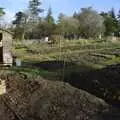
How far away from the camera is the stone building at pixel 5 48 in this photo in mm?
43625

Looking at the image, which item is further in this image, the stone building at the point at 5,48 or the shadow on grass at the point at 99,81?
the stone building at the point at 5,48

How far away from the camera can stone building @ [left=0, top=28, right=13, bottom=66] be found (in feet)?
143

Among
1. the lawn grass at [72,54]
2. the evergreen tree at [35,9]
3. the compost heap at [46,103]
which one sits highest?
the evergreen tree at [35,9]

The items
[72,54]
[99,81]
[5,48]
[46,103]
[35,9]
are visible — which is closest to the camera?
[46,103]

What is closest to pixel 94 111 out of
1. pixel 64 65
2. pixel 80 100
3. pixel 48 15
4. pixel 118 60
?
pixel 80 100

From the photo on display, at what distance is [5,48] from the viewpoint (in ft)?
144

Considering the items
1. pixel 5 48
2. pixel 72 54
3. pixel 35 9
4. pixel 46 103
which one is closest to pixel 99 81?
pixel 46 103

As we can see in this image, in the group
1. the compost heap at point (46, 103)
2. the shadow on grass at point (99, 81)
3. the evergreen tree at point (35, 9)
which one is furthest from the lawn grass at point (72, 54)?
the evergreen tree at point (35, 9)

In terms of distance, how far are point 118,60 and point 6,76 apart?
884 inches

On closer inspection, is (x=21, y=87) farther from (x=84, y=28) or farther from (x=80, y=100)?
(x=84, y=28)

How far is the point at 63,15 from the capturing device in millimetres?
94875

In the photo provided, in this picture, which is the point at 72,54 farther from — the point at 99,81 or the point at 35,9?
the point at 35,9

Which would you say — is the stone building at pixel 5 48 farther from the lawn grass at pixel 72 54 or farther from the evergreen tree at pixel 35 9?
the evergreen tree at pixel 35 9

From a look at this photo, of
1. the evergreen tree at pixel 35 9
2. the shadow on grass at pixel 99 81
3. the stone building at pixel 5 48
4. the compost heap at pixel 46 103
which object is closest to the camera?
the compost heap at pixel 46 103
